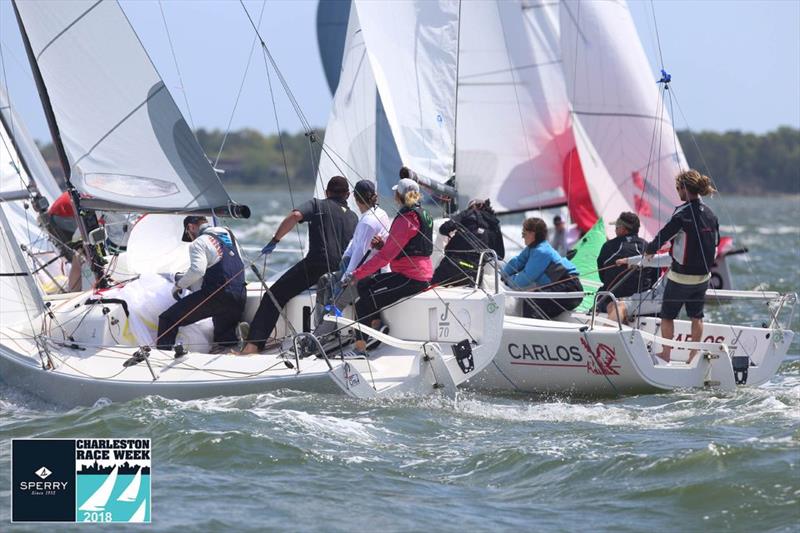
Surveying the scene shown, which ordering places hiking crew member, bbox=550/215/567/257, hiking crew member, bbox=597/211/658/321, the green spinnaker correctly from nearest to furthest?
hiking crew member, bbox=597/211/658/321, the green spinnaker, hiking crew member, bbox=550/215/567/257

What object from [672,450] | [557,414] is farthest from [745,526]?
[557,414]

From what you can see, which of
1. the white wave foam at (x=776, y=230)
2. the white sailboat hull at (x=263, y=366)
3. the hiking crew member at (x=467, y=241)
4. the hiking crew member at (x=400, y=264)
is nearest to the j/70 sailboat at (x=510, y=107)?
the hiking crew member at (x=467, y=241)

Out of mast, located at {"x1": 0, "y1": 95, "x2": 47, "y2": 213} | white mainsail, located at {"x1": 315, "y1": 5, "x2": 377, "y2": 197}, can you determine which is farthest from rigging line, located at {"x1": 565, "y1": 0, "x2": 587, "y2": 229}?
mast, located at {"x1": 0, "y1": 95, "x2": 47, "y2": 213}

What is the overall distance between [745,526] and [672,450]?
3.36 feet

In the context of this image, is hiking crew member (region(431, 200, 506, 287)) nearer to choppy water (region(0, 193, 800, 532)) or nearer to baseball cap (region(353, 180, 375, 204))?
baseball cap (region(353, 180, 375, 204))

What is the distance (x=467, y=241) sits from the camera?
9.93 metres

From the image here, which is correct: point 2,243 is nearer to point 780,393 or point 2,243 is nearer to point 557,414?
point 557,414

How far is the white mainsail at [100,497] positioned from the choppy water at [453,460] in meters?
0.23

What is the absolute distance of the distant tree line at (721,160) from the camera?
306 ft

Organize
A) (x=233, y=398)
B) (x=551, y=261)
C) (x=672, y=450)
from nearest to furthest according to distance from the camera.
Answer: (x=672, y=450) < (x=233, y=398) < (x=551, y=261)

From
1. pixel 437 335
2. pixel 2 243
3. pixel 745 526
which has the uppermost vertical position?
pixel 2 243

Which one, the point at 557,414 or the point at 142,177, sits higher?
the point at 142,177

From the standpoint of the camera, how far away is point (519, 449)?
6859 millimetres

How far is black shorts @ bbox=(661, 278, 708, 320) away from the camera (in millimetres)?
8906
